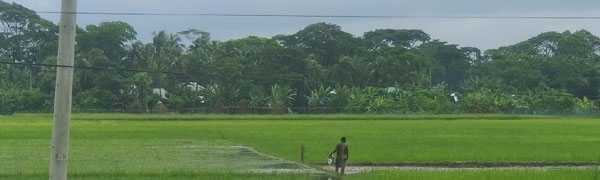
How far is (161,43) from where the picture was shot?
8006cm

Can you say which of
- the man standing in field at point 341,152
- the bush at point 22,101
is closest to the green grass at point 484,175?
the man standing in field at point 341,152

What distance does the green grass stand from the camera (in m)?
13.9

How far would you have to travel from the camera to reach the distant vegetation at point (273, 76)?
70375 mm

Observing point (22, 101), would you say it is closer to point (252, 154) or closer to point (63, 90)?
point (252, 154)

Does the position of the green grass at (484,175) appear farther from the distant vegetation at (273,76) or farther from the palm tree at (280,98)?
the palm tree at (280,98)

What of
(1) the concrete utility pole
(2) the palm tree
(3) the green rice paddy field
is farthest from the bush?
(1) the concrete utility pole

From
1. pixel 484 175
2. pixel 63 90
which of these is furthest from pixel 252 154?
pixel 63 90

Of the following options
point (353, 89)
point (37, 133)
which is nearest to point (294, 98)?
point (353, 89)

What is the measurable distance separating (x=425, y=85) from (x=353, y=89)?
1134cm

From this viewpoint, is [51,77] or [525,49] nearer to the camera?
[51,77]

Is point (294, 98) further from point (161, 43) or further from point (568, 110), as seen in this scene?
point (568, 110)

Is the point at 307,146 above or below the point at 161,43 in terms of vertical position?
below

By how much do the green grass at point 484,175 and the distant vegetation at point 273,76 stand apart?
49.1 m

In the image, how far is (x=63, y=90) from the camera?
757cm
